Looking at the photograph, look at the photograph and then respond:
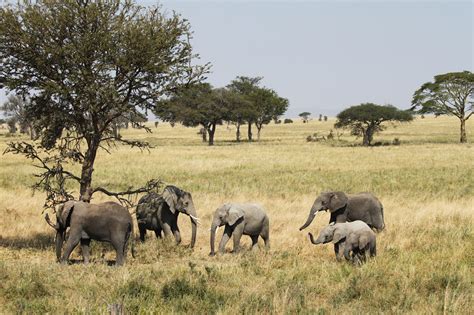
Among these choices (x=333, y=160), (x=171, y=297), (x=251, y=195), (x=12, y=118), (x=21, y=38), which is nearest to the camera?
(x=171, y=297)

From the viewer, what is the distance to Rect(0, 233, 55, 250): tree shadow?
1303 cm

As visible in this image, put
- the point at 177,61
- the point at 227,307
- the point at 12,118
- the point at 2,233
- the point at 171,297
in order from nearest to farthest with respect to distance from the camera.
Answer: the point at 227,307, the point at 171,297, the point at 177,61, the point at 2,233, the point at 12,118

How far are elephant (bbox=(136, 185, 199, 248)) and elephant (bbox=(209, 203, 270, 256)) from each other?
68cm

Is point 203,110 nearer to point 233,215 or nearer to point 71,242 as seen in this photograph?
point 233,215

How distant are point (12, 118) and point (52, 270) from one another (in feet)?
384

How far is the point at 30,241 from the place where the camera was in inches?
540

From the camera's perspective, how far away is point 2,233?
1439 centimetres

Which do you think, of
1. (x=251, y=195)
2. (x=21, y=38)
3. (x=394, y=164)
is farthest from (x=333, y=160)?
(x=21, y=38)

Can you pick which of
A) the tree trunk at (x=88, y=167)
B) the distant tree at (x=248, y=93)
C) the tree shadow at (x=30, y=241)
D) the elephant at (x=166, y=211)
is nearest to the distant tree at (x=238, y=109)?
the distant tree at (x=248, y=93)

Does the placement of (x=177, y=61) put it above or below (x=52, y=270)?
above

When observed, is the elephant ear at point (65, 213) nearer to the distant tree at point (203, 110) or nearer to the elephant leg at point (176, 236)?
the elephant leg at point (176, 236)

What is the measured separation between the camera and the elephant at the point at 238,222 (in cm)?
1194

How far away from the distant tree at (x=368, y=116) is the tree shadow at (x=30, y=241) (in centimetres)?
5467

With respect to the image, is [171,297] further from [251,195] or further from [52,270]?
[251,195]
